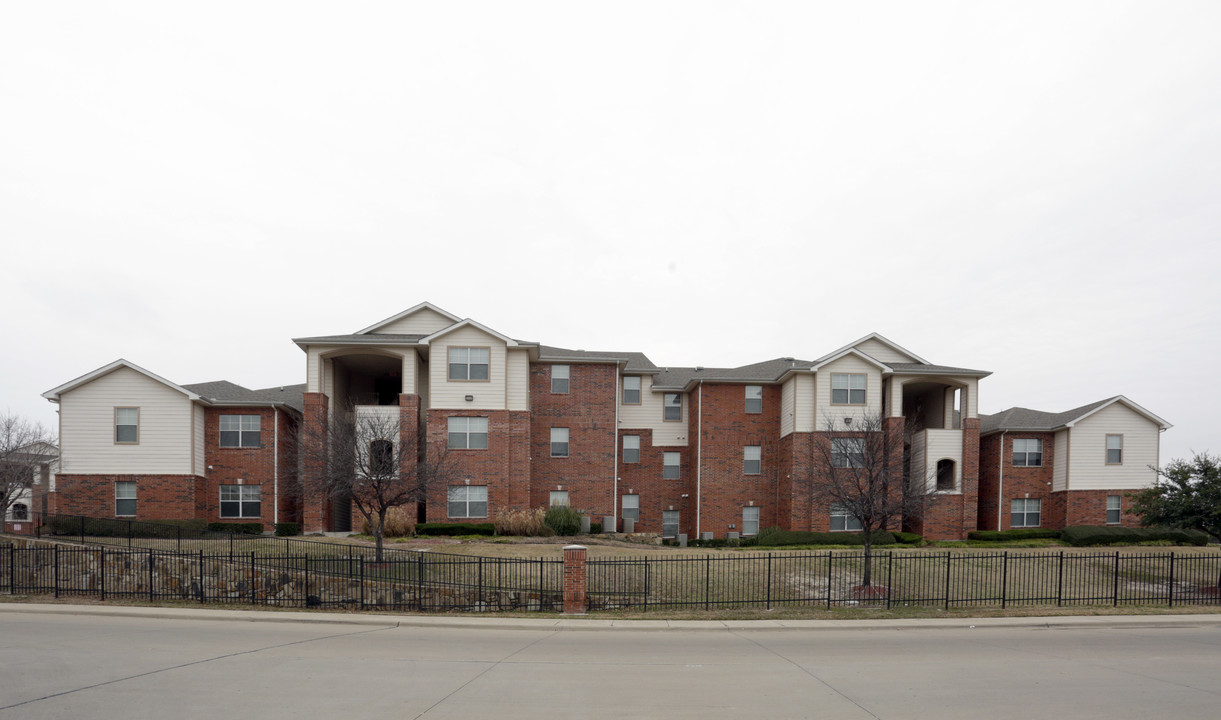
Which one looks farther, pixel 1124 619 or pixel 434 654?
pixel 1124 619

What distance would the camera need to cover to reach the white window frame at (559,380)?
3672 cm

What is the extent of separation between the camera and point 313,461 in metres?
29.8

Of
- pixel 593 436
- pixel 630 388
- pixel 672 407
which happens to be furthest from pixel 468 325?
pixel 672 407

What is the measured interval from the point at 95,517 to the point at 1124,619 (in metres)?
37.0

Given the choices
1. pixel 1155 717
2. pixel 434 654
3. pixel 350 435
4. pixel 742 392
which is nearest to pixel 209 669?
pixel 434 654

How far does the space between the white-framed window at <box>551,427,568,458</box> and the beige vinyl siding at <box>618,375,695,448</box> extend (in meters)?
4.22

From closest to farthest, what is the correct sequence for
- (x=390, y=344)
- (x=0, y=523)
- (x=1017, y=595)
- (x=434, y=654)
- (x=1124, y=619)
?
(x=434, y=654)
(x=1124, y=619)
(x=1017, y=595)
(x=0, y=523)
(x=390, y=344)

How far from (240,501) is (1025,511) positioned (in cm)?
3850

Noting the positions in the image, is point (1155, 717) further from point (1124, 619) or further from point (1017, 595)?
point (1017, 595)

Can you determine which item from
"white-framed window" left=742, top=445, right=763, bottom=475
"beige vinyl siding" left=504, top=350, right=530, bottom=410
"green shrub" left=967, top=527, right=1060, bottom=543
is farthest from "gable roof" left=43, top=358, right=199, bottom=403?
"green shrub" left=967, top=527, right=1060, bottom=543

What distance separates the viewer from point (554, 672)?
11.3 metres

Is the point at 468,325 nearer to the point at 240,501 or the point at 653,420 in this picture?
the point at 653,420

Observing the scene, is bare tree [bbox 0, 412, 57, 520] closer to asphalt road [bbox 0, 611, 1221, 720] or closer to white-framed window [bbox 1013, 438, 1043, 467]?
asphalt road [bbox 0, 611, 1221, 720]

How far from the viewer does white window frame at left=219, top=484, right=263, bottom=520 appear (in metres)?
33.9
